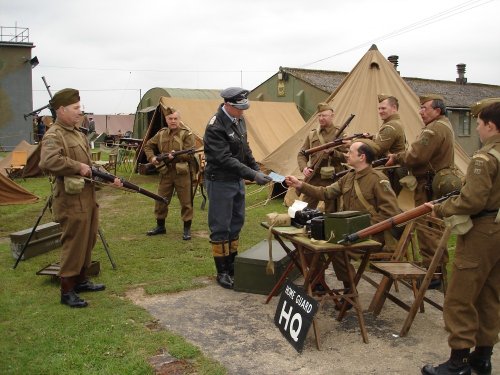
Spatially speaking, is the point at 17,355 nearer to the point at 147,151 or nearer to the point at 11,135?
the point at 147,151

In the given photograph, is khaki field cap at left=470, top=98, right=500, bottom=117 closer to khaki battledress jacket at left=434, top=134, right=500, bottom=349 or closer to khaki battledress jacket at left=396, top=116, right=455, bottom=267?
khaki battledress jacket at left=434, top=134, right=500, bottom=349

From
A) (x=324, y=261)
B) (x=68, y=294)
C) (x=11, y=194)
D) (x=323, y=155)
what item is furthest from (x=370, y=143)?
(x=11, y=194)

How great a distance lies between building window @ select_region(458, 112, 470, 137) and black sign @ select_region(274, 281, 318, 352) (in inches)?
717

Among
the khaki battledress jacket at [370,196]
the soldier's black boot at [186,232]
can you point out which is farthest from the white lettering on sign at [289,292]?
the soldier's black boot at [186,232]

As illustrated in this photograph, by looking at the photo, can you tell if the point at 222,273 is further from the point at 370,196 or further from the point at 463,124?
the point at 463,124

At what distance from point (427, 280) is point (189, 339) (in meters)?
1.84

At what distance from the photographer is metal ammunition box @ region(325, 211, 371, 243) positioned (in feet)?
11.7

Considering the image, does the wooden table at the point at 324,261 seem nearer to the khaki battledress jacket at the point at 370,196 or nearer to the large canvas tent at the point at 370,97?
the khaki battledress jacket at the point at 370,196

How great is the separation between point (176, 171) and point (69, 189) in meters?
2.81

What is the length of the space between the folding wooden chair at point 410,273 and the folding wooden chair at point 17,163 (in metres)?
12.4

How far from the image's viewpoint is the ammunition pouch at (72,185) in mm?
4367

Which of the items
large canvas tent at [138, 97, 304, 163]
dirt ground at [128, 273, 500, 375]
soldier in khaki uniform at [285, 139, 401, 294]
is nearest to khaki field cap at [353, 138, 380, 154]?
soldier in khaki uniform at [285, 139, 401, 294]

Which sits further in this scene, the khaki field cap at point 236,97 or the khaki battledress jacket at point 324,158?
the khaki battledress jacket at point 324,158

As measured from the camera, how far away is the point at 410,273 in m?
3.94
